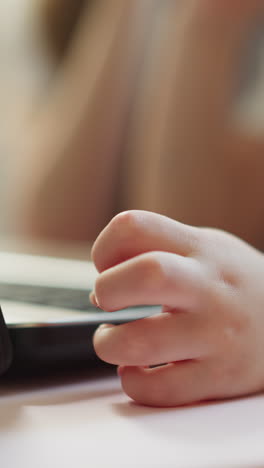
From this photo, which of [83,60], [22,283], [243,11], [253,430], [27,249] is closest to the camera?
[253,430]

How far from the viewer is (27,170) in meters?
1.23

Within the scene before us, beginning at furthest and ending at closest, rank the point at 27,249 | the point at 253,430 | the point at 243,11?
the point at 27,249, the point at 243,11, the point at 253,430

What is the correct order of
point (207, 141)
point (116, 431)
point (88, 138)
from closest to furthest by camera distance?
1. point (116, 431)
2. point (207, 141)
3. point (88, 138)

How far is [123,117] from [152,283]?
0.97 metres

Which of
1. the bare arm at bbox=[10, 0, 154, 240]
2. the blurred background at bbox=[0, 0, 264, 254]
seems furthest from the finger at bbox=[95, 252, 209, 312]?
the bare arm at bbox=[10, 0, 154, 240]

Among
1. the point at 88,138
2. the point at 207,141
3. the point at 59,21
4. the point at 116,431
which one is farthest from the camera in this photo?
the point at 59,21

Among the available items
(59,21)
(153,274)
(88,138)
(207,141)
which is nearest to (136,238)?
(153,274)

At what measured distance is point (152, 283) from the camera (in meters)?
0.19

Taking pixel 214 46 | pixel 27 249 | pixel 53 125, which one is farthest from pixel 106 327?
pixel 53 125

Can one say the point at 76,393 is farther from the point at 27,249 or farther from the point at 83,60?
the point at 83,60

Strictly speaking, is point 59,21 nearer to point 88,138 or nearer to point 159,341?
point 88,138

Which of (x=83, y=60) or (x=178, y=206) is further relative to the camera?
(x=83, y=60)

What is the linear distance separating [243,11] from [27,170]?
639 mm

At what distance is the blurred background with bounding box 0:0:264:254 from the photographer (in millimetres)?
811
